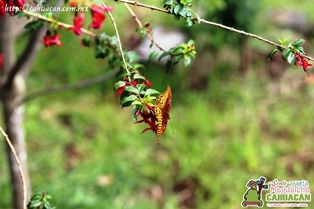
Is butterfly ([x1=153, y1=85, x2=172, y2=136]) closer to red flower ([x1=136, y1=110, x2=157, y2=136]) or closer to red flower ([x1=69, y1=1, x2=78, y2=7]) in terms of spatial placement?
red flower ([x1=136, y1=110, x2=157, y2=136])

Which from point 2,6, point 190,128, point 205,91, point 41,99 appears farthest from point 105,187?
point 2,6

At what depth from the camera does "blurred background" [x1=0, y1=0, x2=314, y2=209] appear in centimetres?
209

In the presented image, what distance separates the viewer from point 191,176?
2211mm

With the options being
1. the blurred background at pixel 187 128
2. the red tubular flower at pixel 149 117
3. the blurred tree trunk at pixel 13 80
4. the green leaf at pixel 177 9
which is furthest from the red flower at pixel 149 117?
the blurred background at pixel 187 128

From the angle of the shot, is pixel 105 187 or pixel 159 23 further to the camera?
pixel 159 23

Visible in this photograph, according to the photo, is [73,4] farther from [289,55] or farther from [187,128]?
[187,128]

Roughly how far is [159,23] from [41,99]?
Answer: 106 cm

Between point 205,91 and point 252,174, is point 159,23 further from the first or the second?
point 252,174

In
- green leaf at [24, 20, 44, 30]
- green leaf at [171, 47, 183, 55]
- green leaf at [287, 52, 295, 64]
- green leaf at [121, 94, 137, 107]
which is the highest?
green leaf at [24, 20, 44, 30]

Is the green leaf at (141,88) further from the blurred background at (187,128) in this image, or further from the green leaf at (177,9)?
the blurred background at (187,128)

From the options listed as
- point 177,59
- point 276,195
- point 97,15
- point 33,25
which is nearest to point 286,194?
point 276,195

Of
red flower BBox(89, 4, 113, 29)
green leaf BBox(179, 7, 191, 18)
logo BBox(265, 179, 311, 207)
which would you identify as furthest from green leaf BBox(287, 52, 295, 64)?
logo BBox(265, 179, 311, 207)

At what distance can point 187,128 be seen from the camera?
2.45 metres

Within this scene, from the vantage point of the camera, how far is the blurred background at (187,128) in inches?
82.1
